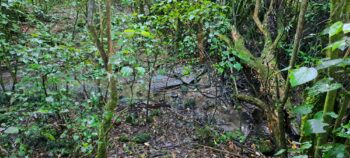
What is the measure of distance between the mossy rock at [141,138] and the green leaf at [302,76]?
10.3 feet

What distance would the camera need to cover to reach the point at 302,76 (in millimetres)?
1403

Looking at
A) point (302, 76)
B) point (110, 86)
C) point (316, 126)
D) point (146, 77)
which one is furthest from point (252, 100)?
point (302, 76)

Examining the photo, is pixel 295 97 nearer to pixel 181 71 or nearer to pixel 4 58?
pixel 181 71

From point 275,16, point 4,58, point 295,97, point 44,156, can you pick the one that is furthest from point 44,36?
point 275,16

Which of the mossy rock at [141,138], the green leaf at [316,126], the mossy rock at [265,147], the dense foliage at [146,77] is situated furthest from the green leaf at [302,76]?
the mossy rock at [141,138]

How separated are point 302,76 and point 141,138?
3221 mm

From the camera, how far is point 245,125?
4.79 m

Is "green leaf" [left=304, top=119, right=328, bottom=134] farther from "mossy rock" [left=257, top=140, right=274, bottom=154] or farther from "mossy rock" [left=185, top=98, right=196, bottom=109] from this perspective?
"mossy rock" [left=185, top=98, right=196, bottom=109]

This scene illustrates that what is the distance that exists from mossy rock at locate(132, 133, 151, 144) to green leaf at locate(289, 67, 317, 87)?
3.15 meters

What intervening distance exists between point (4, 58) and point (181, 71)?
3.16 m

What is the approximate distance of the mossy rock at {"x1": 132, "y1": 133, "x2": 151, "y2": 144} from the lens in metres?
4.30

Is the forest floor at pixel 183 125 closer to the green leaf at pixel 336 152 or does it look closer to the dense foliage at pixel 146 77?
the dense foliage at pixel 146 77

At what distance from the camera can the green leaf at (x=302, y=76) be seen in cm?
137

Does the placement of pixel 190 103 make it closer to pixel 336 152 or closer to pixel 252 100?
pixel 252 100
